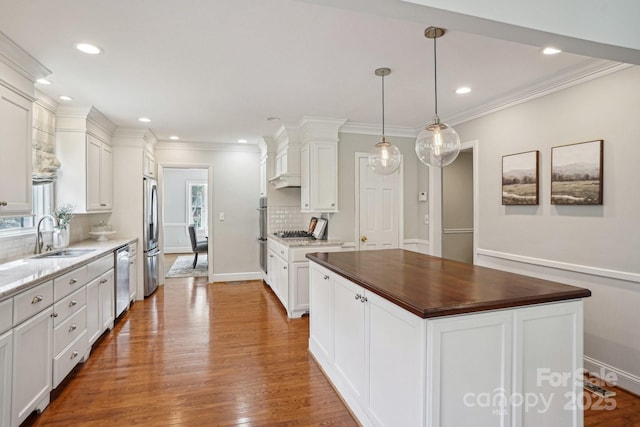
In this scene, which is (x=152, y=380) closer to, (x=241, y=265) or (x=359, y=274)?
(x=359, y=274)

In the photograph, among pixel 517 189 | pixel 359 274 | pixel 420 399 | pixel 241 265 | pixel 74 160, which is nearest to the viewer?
pixel 420 399

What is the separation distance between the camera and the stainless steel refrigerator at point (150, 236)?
478 cm

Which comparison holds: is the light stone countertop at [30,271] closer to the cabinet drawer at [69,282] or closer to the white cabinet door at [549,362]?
the cabinet drawer at [69,282]

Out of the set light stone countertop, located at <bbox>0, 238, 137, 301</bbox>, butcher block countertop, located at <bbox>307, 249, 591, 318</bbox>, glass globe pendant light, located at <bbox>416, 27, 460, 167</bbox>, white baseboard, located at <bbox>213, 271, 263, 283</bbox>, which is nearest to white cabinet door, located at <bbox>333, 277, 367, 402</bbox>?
butcher block countertop, located at <bbox>307, 249, 591, 318</bbox>

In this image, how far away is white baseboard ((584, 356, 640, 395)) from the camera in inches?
94.3

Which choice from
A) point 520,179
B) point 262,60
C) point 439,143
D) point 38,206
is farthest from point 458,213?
point 38,206

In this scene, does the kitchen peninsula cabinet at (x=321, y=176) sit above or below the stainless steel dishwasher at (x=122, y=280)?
above

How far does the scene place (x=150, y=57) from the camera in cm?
245

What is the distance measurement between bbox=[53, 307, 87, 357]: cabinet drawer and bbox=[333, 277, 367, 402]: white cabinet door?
6.60 feet

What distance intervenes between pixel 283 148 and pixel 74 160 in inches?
99.2

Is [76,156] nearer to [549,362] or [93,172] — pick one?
[93,172]

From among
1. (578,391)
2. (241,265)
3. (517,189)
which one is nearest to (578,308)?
(578,391)

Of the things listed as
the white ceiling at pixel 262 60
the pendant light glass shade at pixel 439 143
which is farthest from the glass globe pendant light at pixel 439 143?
the white ceiling at pixel 262 60

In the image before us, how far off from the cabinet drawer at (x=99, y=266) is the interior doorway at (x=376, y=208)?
9.69 feet
